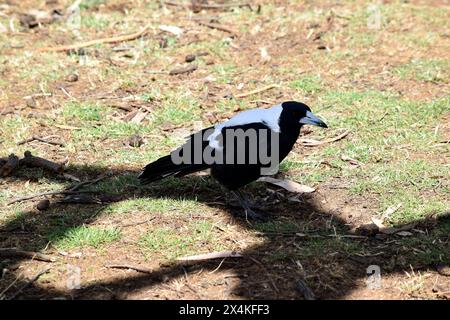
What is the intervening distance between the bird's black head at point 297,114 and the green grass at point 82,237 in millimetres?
1479

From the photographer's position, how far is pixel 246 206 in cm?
533

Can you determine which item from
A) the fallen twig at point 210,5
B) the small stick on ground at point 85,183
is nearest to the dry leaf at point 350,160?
the small stick on ground at point 85,183

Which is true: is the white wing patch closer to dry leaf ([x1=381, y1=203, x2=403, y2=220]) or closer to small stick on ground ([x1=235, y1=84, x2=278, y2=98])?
dry leaf ([x1=381, y1=203, x2=403, y2=220])

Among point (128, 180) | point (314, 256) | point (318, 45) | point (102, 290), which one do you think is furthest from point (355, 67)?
point (102, 290)

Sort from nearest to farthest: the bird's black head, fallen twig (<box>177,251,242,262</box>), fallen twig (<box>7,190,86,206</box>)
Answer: fallen twig (<box>177,251,242,262</box>) → the bird's black head → fallen twig (<box>7,190,86,206</box>)

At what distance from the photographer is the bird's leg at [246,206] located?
5.22 metres

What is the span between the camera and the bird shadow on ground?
4.27 m

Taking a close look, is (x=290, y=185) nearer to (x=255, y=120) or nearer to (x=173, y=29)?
(x=255, y=120)

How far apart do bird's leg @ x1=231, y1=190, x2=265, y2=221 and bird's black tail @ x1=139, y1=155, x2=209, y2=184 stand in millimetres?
321

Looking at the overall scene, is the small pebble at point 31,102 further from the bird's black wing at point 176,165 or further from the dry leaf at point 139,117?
the bird's black wing at point 176,165

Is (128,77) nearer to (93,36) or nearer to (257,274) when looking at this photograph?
(93,36)

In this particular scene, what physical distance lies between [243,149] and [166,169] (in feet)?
1.96

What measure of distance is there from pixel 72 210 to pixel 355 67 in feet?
12.5

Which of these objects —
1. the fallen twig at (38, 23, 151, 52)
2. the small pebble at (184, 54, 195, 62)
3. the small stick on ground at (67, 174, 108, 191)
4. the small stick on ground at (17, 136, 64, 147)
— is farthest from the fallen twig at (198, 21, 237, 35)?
the small stick on ground at (67, 174, 108, 191)
